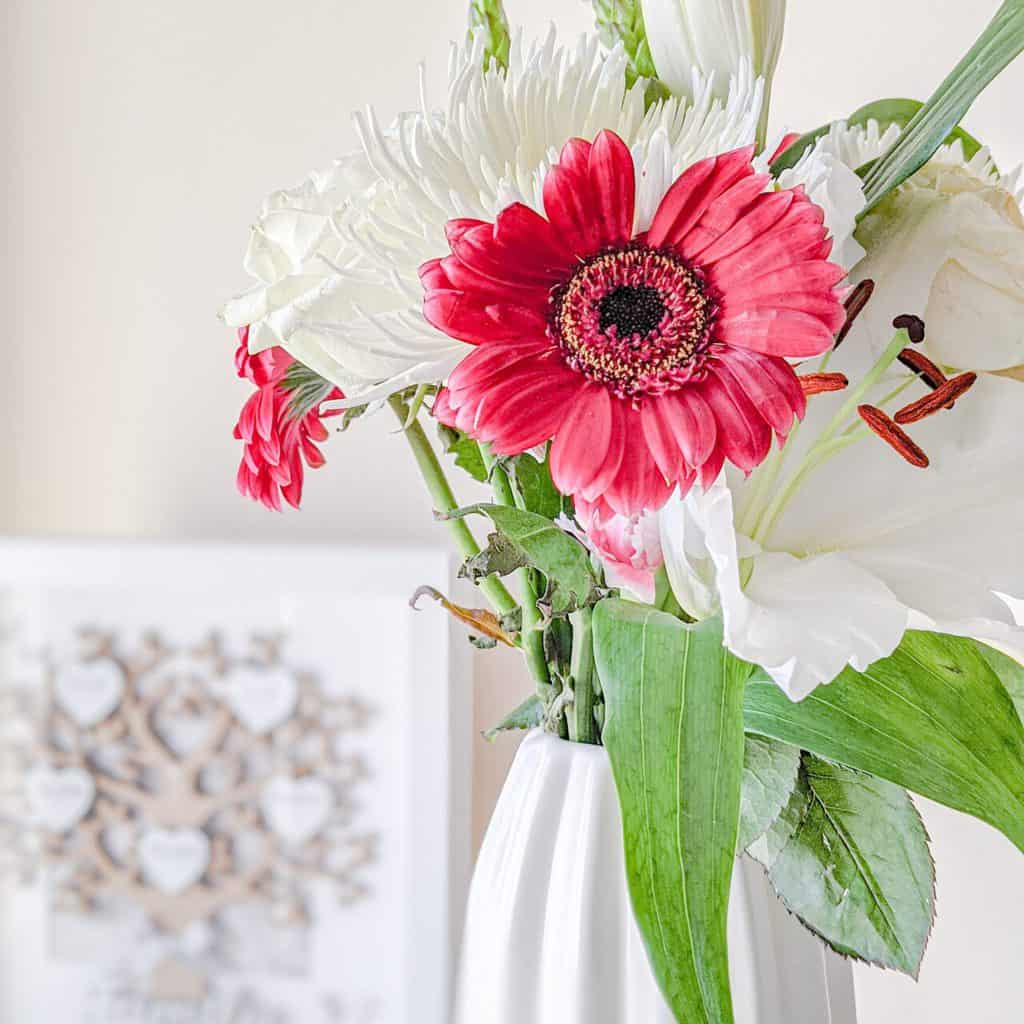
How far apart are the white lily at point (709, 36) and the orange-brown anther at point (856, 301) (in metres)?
0.08

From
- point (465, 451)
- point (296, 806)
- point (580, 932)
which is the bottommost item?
point (580, 932)

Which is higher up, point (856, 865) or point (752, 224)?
point (752, 224)

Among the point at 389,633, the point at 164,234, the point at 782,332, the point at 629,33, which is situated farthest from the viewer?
the point at 164,234

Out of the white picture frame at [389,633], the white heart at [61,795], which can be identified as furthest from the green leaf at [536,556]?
the white heart at [61,795]

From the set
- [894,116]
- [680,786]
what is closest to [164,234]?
[894,116]

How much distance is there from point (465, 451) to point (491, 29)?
17 centimetres

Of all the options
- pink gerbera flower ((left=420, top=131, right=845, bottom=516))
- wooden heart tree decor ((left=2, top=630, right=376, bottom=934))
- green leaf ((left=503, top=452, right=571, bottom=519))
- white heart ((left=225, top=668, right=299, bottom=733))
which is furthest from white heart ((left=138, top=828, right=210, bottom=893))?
pink gerbera flower ((left=420, top=131, right=845, bottom=516))

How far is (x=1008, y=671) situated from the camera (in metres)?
0.44

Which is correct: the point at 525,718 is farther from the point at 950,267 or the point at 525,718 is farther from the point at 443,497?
the point at 950,267

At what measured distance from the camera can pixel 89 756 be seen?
98 centimetres

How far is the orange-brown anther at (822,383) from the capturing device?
0.37 meters

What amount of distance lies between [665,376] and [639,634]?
9 centimetres

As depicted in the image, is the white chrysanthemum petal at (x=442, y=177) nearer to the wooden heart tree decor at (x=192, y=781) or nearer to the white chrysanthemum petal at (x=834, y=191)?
the white chrysanthemum petal at (x=834, y=191)

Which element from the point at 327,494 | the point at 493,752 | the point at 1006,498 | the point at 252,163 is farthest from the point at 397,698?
the point at 1006,498
